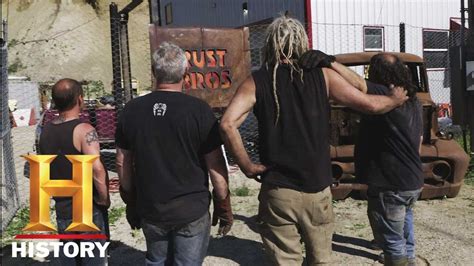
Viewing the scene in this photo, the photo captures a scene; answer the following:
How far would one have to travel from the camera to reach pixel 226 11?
13961 millimetres

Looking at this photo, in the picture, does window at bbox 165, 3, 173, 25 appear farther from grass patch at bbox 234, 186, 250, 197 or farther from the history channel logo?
the history channel logo

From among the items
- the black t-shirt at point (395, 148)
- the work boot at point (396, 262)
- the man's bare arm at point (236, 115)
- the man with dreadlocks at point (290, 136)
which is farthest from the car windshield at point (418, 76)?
the man's bare arm at point (236, 115)

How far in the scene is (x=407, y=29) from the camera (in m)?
12.6

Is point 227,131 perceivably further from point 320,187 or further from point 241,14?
point 241,14

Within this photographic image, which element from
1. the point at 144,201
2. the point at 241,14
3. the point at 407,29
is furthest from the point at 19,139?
the point at 144,201

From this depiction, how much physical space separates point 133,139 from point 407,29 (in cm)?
1151

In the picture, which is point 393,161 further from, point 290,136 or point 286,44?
point 286,44

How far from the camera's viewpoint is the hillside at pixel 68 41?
3584cm

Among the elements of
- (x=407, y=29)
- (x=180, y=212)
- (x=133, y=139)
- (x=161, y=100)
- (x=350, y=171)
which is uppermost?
(x=407, y=29)

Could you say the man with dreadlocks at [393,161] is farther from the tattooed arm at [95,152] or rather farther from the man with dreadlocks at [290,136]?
the tattooed arm at [95,152]

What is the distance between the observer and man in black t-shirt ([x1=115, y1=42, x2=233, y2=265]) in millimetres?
2576

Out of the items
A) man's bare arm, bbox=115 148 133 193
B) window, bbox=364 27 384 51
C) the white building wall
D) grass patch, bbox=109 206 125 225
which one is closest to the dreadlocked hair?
man's bare arm, bbox=115 148 133 193

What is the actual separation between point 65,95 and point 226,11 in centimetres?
1138

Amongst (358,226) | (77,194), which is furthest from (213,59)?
(77,194)
